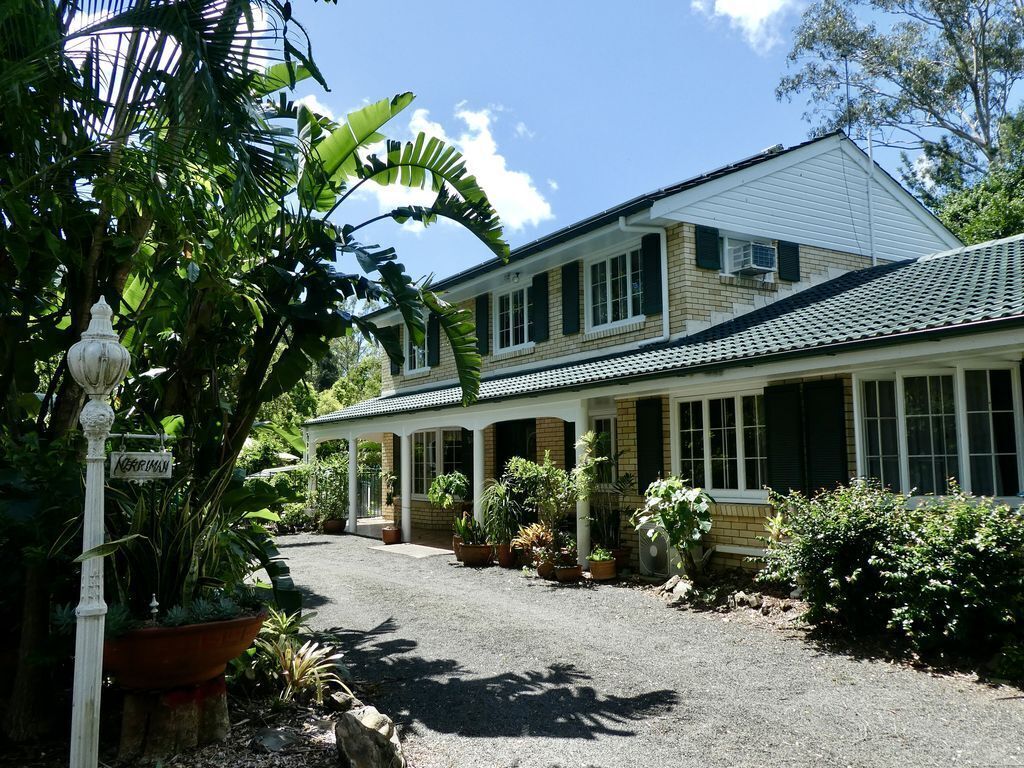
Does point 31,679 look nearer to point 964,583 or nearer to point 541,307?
point 964,583

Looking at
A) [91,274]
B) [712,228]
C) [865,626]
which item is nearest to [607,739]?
[865,626]

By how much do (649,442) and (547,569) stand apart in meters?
2.51

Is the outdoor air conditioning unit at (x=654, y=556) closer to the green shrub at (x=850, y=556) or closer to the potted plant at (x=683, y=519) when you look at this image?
the potted plant at (x=683, y=519)

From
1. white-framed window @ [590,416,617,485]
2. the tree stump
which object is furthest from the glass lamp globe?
white-framed window @ [590,416,617,485]

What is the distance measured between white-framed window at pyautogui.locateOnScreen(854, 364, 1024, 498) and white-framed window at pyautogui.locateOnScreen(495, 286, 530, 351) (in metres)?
7.97

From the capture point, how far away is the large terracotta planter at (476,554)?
12.7 m

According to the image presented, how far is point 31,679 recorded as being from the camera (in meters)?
4.44

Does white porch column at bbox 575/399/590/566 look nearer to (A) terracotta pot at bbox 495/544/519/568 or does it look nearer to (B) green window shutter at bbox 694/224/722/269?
(A) terracotta pot at bbox 495/544/519/568

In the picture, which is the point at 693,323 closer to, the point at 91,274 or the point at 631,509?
the point at 631,509

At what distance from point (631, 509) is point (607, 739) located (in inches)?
282

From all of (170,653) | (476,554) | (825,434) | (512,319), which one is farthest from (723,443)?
(170,653)

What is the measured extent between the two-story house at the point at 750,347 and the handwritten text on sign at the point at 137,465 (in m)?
6.87

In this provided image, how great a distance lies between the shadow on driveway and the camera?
508cm

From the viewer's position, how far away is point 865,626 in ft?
23.1
